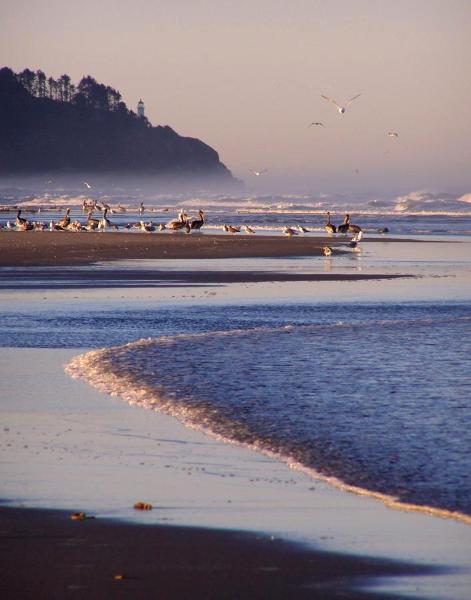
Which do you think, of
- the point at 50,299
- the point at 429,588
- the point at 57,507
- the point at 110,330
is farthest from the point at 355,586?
the point at 50,299

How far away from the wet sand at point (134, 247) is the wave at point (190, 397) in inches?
581

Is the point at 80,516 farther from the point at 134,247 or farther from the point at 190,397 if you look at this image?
the point at 134,247

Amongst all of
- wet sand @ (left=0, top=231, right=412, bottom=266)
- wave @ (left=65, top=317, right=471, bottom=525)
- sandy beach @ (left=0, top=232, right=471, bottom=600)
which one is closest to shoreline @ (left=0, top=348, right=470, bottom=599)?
sandy beach @ (left=0, top=232, right=471, bottom=600)

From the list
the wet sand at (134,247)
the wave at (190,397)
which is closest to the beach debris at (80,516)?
the wave at (190,397)

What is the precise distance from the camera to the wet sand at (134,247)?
3156cm

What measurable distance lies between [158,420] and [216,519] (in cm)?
303

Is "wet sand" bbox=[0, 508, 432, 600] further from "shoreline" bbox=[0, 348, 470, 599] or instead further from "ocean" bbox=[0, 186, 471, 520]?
"ocean" bbox=[0, 186, 471, 520]

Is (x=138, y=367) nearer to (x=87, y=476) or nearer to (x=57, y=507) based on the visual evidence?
(x=87, y=476)

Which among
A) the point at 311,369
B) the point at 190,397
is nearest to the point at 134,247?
the point at 311,369

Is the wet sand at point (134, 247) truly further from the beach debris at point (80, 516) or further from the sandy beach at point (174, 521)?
the beach debris at point (80, 516)

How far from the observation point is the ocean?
8117 mm

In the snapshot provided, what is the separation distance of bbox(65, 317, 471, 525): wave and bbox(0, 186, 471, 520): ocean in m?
0.02

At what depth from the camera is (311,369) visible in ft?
39.0

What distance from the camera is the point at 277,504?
22.5 feet
